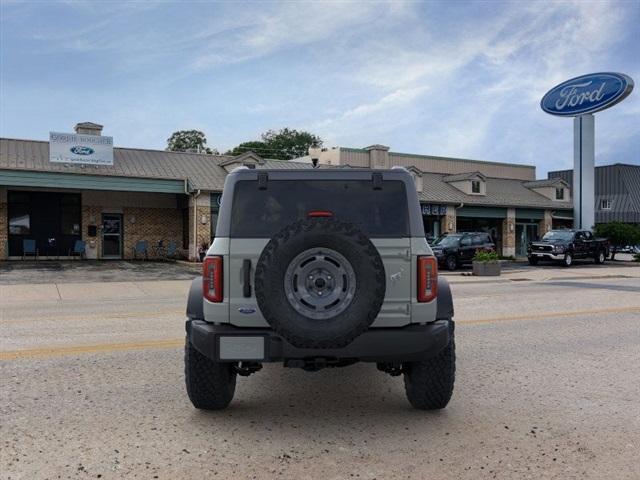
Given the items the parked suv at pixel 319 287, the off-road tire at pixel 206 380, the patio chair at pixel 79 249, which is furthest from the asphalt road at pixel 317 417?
the patio chair at pixel 79 249

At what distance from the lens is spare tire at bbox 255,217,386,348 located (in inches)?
153

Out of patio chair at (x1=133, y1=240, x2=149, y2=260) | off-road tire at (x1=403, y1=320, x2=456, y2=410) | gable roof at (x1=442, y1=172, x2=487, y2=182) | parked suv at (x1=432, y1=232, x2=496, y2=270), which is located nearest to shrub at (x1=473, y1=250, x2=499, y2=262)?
parked suv at (x1=432, y1=232, x2=496, y2=270)

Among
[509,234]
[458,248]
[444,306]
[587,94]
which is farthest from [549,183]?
[444,306]

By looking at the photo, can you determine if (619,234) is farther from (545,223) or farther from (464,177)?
(464,177)

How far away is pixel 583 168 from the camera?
3503 centimetres

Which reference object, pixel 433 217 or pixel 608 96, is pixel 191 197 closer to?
pixel 433 217

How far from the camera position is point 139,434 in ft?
13.8

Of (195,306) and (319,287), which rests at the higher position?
(319,287)

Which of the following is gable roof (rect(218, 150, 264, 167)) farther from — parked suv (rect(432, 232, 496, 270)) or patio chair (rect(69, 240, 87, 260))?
parked suv (rect(432, 232, 496, 270))

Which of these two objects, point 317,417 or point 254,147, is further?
point 254,147

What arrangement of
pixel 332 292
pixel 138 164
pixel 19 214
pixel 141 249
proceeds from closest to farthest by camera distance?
1. pixel 332 292
2. pixel 19 214
3. pixel 141 249
4. pixel 138 164

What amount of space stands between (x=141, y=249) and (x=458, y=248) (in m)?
15.5

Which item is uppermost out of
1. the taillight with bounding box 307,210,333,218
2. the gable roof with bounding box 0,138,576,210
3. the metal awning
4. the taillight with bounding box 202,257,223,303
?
the gable roof with bounding box 0,138,576,210

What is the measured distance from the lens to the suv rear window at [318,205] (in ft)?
14.3
